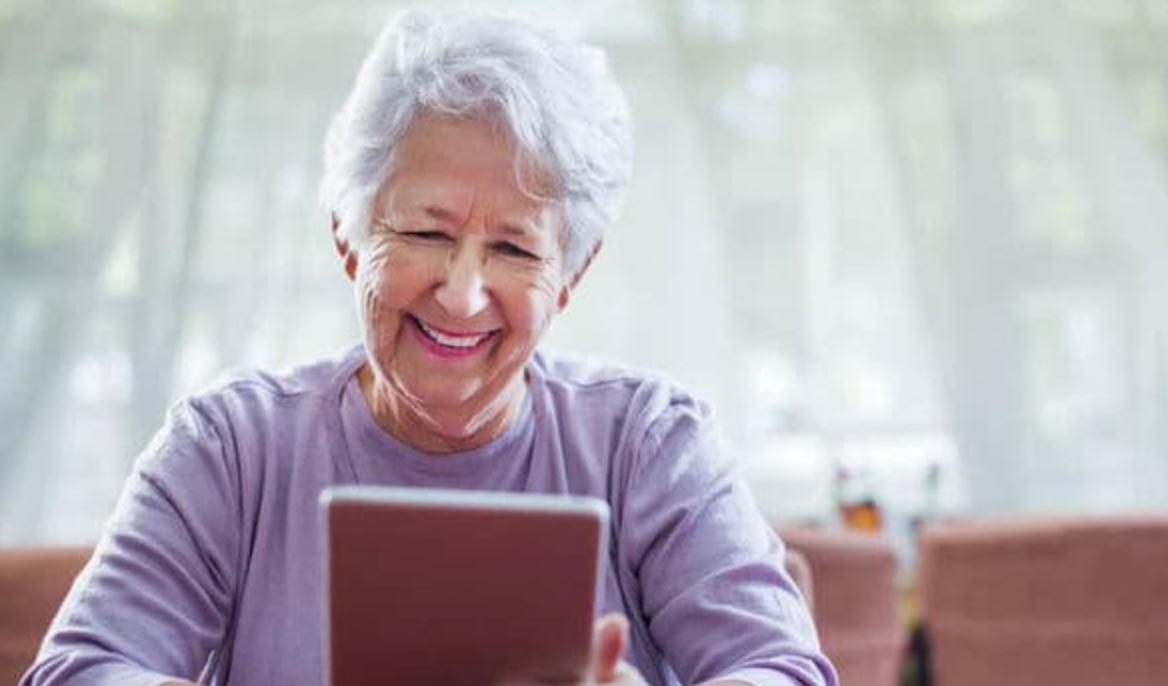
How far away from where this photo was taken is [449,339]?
132 centimetres

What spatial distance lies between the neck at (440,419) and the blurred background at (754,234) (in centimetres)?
167

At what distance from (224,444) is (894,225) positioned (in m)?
2.02

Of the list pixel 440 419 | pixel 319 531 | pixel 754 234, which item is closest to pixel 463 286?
pixel 440 419

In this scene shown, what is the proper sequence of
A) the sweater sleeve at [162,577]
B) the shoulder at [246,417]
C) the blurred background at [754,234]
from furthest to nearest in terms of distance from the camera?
the blurred background at [754,234] < the shoulder at [246,417] < the sweater sleeve at [162,577]

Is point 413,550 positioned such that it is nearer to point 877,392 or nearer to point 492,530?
point 492,530

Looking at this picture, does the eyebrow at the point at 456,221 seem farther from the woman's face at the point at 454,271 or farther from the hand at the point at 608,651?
the hand at the point at 608,651

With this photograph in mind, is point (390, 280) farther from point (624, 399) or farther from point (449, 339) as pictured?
point (624, 399)

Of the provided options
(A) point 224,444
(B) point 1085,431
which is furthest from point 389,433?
(B) point 1085,431

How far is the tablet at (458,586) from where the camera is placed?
3.07 ft

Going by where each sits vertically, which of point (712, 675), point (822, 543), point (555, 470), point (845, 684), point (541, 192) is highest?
point (541, 192)

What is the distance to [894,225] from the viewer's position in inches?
125

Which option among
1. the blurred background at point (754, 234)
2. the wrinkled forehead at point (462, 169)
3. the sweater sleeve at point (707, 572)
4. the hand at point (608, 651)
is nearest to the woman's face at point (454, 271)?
the wrinkled forehead at point (462, 169)

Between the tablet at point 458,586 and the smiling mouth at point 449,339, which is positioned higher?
the smiling mouth at point 449,339

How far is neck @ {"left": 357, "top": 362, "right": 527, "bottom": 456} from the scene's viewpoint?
1354 mm
